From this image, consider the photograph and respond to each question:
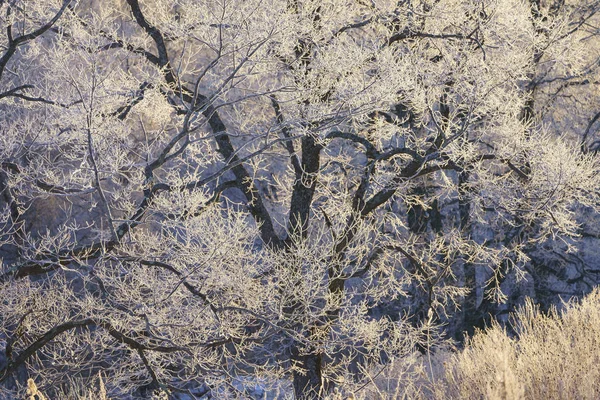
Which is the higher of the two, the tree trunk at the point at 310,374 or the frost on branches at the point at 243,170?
the frost on branches at the point at 243,170

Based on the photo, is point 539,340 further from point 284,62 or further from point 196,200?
point 284,62

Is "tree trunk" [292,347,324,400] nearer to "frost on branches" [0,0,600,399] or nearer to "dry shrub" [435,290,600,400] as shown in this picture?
"frost on branches" [0,0,600,399]

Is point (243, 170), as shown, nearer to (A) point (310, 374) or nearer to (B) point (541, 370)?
(A) point (310, 374)

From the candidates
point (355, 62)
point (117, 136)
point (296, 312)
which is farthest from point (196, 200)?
point (355, 62)

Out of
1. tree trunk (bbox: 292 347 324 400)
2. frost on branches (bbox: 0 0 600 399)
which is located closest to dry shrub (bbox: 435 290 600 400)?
frost on branches (bbox: 0 0 600 399)

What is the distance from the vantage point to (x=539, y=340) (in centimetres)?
682

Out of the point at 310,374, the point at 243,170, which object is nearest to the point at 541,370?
the point at 310,374

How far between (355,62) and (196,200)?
9.75ft

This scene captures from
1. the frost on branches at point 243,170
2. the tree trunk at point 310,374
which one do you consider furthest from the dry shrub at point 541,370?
the tree trunk at point 310,374

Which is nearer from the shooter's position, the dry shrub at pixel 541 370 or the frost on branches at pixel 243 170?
the dry shrub at pixel 541 370

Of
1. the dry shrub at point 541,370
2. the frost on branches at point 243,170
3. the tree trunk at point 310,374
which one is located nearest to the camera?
the dry shrub at point 541,370

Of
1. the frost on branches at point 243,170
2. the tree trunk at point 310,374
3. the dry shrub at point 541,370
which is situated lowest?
the tree trunk at point 310,374

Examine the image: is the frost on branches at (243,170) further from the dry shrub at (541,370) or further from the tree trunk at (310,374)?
the dry shrub at (541,370)

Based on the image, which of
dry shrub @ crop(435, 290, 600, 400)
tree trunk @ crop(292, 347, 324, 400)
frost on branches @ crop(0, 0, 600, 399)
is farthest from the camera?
tree trunk @ crop(292, 347, 324, 400)
